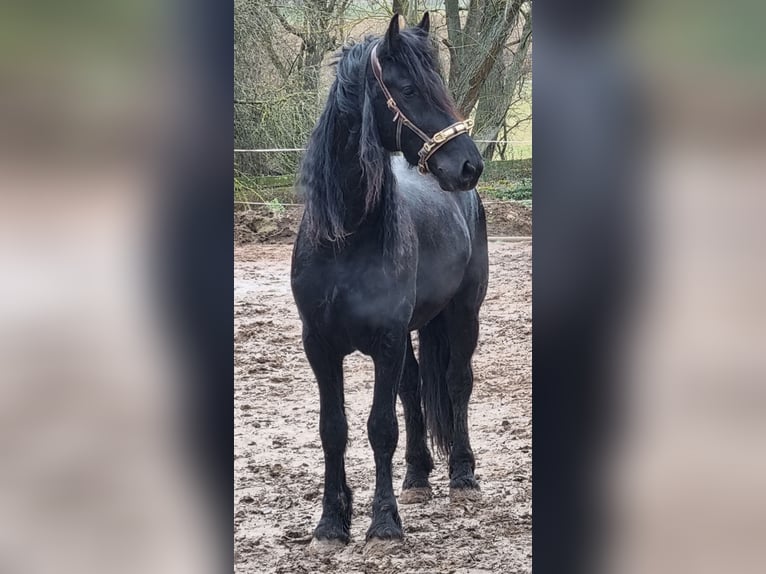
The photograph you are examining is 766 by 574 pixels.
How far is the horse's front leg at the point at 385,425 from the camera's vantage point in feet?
10.3

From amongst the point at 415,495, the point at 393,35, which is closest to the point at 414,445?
the point at 415,495

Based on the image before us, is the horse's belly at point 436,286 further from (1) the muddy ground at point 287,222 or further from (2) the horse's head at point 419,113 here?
(2) the horse's head at point 419,113

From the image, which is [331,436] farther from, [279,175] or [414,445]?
[279,175]

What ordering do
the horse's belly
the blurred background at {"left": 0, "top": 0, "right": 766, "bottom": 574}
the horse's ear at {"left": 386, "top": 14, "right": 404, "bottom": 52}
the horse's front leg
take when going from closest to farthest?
the blurred background at {"left": 0, "top": 0, "right": 766, "bottom": 574} → the horse's ear at {"left": 386, "top": 14, "right": 404, "bottom": 52} → the horse's front leg → the horse's belly

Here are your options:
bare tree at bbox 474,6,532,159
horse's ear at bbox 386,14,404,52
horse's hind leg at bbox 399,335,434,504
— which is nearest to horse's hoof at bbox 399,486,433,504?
horse's hind leg at bbox 399,335,434,504

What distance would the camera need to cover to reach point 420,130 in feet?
9.59

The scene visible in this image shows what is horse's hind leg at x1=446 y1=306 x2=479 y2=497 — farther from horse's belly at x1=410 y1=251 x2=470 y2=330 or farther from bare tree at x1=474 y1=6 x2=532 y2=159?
bare tree at x1=474 y1=6 x2=532 y2=159

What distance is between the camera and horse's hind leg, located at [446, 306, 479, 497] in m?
3.29
